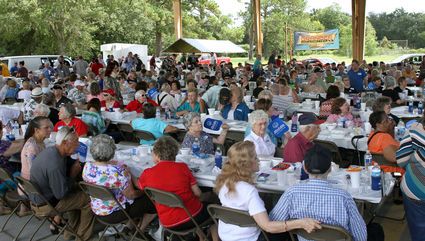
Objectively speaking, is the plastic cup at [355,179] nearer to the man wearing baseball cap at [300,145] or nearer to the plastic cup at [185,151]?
the man wearing baseball cap at [300,145]

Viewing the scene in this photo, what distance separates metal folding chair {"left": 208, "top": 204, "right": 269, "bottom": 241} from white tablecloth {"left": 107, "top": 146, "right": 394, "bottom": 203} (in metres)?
0.87

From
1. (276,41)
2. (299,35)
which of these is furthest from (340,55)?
(299,35)

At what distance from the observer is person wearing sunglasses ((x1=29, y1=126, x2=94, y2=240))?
4609 mm

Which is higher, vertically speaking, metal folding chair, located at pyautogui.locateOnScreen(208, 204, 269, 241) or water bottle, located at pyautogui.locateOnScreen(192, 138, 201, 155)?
water bottle, located at pyautogui.locateOnScreen(192, 138, 201, 155)

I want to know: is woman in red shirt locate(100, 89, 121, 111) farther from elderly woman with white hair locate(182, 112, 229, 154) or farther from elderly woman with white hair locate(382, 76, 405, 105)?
elderly woman with white hair locate(382, 76, 405, 105)

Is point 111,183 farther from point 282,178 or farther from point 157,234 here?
point 282,178

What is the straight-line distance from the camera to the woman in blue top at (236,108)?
768 centimetres

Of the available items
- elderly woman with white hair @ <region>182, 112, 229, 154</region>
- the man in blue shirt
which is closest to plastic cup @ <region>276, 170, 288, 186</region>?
elderly woman with white hair @ <region>182, 112, 229, 154</region>

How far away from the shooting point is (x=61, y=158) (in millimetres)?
4645

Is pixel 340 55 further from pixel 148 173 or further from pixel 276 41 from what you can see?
pixel 148 173

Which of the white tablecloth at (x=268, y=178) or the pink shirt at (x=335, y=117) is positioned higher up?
the pink shirt at (x=335, y=117)

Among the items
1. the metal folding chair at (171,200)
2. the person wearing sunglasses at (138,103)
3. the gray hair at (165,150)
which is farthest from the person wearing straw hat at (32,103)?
Result: the metal folding chair at (171,200)

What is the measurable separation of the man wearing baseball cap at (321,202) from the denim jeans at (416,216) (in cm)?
98

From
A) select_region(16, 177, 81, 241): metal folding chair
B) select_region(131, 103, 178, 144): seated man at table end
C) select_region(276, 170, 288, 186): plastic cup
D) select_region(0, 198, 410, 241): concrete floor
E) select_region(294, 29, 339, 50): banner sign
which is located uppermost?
select_region(294, 29, 339, 50): banner sign
